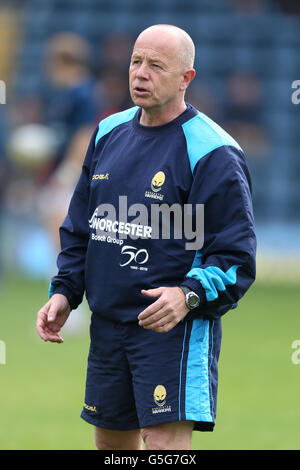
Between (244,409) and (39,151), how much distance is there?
4.87 metres

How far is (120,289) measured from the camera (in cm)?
454

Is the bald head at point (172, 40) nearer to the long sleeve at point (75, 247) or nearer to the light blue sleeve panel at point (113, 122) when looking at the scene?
the light blue sleeve panel at point (113, 122)

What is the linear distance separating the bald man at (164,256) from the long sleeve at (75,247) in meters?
0.16

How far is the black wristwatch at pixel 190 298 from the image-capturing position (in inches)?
167

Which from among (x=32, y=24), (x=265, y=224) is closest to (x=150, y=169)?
(x=265, y=224)

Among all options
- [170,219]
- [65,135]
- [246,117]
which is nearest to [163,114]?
[170,219]

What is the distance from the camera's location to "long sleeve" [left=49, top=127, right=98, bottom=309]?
485 centimetres

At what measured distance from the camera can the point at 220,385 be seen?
8.30 metres

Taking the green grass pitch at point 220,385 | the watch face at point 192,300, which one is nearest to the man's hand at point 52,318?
the watch face at point 192,300

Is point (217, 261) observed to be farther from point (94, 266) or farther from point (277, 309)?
point (277, 309)

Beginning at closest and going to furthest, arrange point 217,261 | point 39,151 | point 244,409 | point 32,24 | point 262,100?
point 217,261 < point 244,409 < point 39,151 < point 262,100 < point 32,24

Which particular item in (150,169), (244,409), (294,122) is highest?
(294,122)

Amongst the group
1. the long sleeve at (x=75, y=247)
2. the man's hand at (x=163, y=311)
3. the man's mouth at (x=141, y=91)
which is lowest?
the man's hand at (x=163, y=311)

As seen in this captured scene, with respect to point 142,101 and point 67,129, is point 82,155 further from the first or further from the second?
point 142,101
